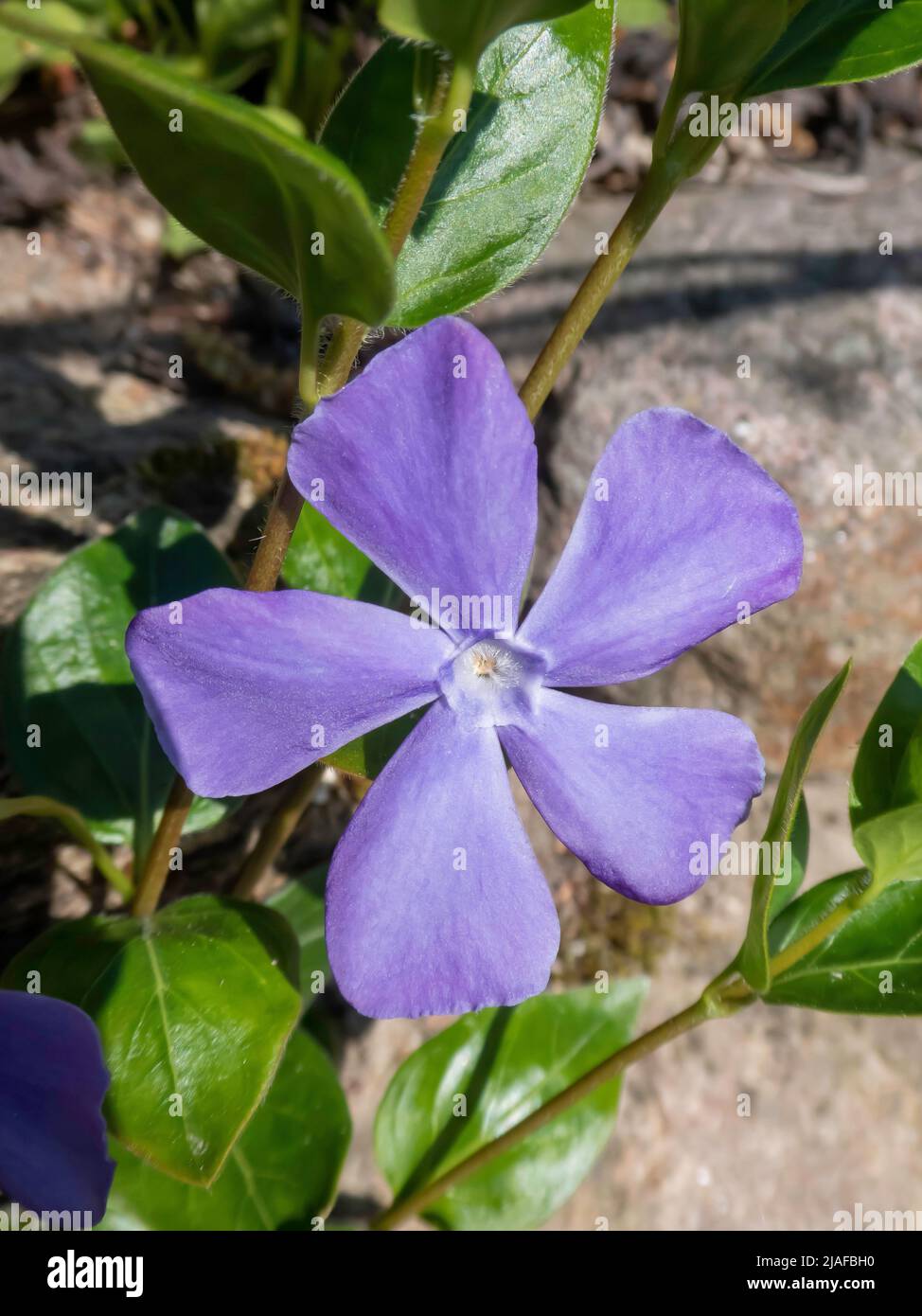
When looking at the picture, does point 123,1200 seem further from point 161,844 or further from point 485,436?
point 485,436

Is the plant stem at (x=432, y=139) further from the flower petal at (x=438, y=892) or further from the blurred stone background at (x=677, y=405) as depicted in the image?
the blurred stone background at (x=677, y=405)

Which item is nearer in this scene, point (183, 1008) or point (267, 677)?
point (267, 677)

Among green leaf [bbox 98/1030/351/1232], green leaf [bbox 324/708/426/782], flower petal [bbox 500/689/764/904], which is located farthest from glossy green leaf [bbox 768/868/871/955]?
green leaf [bbox 98/1030/351/1232]

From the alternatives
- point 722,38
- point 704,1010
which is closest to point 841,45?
point 722,38

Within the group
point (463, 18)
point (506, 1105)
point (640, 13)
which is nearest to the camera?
point (463, 18)

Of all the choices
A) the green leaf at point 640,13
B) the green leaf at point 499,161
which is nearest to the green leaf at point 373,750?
the green leaf at point 499,161

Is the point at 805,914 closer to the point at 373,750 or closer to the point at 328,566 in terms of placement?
the point at 373,750

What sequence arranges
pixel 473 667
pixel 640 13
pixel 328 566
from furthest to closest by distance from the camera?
1. pixel 640 13
2. pixel 328 566
3. pixel 473 667

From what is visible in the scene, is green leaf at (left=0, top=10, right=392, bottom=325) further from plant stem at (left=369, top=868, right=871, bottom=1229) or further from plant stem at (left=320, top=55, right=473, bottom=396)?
plant stem at (left=369, top=868, right=871, bottom=1229)
